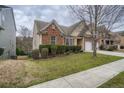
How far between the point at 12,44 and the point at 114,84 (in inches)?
490

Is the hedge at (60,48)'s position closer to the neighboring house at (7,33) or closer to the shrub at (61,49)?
the shrub at (61,49)

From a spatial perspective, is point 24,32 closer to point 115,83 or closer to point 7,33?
point 7,33

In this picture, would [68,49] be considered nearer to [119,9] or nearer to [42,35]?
[42,35]

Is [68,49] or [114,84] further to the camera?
[68,49]

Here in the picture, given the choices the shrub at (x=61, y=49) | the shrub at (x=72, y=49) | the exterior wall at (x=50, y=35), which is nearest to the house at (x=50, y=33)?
the exterior wall at (x=50, y=35)

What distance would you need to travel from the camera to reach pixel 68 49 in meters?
16.5

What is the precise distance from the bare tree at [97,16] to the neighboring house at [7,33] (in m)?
5.84

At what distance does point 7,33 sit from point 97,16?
844 centimetres

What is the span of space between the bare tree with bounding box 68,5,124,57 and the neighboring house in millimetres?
5838

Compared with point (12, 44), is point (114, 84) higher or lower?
A: lower

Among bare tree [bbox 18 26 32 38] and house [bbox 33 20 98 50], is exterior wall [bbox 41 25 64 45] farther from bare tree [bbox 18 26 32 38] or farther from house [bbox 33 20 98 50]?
bare tree [bbox 18 26 32 38]
